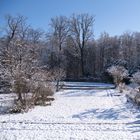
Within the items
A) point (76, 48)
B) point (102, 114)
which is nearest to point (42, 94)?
point (102, 114)

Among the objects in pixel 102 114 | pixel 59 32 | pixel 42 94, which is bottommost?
pixel 102 114

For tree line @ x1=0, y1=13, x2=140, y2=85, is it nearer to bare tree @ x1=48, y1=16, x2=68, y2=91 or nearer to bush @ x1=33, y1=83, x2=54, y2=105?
bare tree @ x1=48, y1=16, x2=68, y2=91

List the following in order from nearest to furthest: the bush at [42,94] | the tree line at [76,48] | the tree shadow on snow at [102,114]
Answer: the tree shadow on snow at [102,114]
the bush at [42,94]
the tree line at [76,48]

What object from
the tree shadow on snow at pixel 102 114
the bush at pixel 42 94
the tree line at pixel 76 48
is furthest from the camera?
the tree line at pixel 76 48

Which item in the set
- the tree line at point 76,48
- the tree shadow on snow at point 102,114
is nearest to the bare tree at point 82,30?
the tree line at point 76,48

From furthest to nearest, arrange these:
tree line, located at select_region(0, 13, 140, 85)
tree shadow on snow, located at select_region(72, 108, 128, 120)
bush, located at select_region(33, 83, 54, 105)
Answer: tree line, located at select_region(0, 13, 140, 85), bush, located at select_region(33, 83, 54, 105), tree shadow on snow, located at select_region(72, 108, 128, 120)

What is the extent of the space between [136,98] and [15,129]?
982cm

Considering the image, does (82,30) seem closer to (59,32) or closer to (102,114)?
(59,32)

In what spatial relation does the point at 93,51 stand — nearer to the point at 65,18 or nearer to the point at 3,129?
the point at 65,18

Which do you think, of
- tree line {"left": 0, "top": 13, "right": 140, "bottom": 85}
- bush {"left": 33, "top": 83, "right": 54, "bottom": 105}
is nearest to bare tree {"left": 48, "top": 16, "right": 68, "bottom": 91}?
tree line {"left": 0, "top": 13, "right": 140, "bottom": 85}

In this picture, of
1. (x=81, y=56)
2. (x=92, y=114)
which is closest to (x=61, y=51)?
(x=81, y=56)

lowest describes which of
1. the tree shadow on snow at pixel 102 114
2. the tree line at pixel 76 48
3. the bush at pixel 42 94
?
the tree shadow on snow at pixel 102 114

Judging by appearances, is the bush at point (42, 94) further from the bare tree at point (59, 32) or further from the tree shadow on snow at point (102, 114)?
the bare tree at point (59, 32)

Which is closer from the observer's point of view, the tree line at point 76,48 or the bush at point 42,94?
the bush at point 42,94
